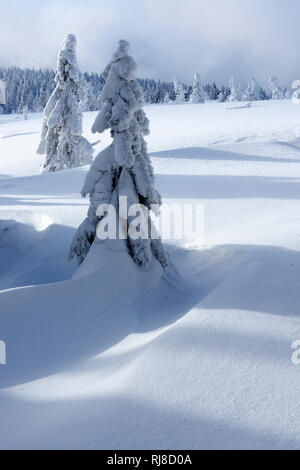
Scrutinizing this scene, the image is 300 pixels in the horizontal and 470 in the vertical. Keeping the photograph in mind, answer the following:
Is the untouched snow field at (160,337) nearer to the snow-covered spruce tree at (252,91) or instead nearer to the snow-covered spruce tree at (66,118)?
the snow-covered spruce tree at (66,118)

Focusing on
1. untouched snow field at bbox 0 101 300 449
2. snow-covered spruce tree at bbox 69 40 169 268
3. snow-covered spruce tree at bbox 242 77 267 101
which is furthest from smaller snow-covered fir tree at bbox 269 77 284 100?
snow-covered spruce tree at bbox 69 40 169 268

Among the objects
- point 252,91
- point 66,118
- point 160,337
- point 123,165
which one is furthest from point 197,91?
point 160,337

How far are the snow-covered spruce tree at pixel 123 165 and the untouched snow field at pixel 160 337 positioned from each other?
2.32 feet

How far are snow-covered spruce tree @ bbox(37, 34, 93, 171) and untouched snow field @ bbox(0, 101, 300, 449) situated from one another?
14.2 meters

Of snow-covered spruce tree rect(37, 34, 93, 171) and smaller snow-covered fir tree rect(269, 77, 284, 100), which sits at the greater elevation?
smaller snow-covered fir tree rect(269, 77, 284, 100)

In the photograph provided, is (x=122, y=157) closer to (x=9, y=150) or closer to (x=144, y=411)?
(x=144, y=411)

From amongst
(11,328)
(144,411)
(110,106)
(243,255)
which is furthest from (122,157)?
(144,411)

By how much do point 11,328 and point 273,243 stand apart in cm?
527

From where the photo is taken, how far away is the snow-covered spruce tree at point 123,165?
24.6 ft

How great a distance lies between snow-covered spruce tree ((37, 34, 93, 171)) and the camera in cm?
2483

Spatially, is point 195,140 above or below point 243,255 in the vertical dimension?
above

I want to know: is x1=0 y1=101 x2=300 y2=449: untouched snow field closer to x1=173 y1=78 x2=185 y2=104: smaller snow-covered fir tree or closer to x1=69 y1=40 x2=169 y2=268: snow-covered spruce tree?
x1=69 y1=40 x2=169 y2=268: snow-covered spruce tree

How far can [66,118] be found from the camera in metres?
25.7

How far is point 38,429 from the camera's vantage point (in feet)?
12.2
